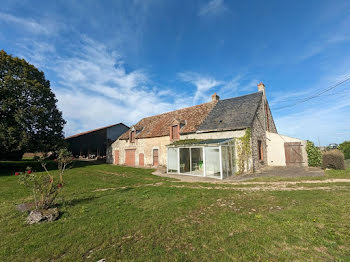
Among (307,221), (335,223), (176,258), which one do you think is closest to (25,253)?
(176,258)

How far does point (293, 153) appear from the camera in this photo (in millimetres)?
14375

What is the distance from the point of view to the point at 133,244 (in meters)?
3.45

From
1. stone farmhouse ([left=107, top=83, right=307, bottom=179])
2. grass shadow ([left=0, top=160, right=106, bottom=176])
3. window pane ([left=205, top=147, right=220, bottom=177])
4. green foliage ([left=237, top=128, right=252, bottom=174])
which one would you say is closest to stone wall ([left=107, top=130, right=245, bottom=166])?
stone farmhouse ([left=107, top=83, right=307, bottom=179])

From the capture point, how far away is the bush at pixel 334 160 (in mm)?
11062

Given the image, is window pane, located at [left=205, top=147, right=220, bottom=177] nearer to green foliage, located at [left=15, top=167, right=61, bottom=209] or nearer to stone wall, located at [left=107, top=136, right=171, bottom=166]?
stone wall, located at [left=107, top=136, right=171, bottom=166]

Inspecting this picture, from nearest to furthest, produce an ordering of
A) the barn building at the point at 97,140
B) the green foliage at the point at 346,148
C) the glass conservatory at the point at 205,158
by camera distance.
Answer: the glass conservatory at the point at 205,158, the green foliage at the point at 346,148, the barn building at the point at 97,140

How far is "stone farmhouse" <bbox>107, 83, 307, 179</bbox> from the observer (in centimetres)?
1220

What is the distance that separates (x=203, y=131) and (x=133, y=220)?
11.5m

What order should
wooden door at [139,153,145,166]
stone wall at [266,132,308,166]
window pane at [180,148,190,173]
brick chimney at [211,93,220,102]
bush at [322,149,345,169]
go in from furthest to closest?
wooden door at [139,153,145,166] → brick chimney at [211,93,220,102] → stone wall at [266,132,308,166] → window pane at [180,148,190,173] → bush at [322,149,345,169]

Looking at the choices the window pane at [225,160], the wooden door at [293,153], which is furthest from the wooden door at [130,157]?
the wooden door at [293,153]

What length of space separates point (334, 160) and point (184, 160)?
1052 cm

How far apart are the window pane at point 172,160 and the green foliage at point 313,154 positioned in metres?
11.1

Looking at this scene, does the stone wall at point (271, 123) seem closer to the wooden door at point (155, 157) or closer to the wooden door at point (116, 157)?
the wooden door at point (155, 157)

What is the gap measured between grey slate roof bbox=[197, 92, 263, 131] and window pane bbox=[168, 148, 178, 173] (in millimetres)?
3380
